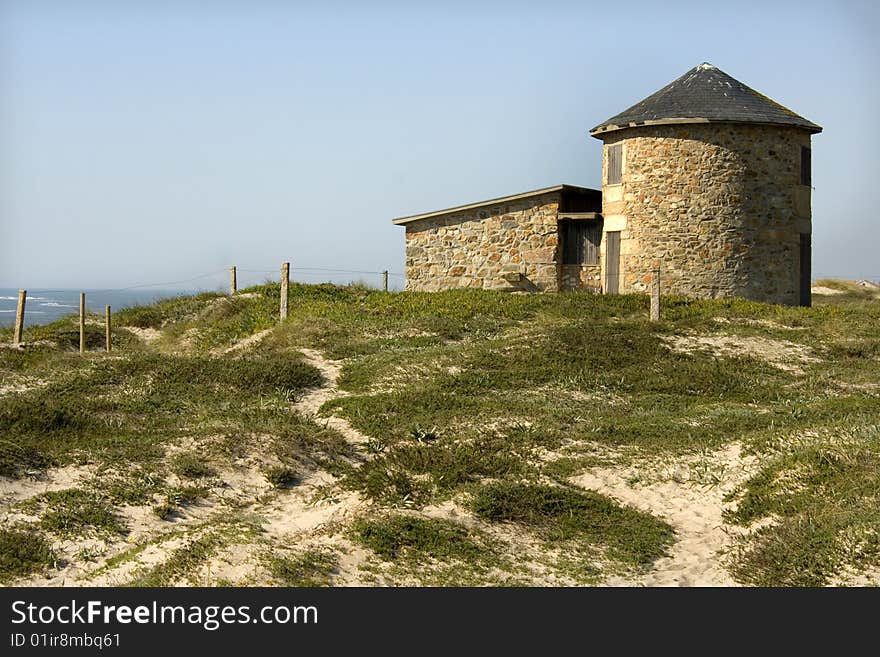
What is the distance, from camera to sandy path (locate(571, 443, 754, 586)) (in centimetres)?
1060

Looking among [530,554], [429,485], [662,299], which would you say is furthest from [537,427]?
[662,299]

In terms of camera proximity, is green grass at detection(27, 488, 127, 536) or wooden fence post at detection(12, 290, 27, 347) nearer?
green grass at detection(27, 488, 127, 536)

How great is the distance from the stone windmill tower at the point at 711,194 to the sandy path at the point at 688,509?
48.7 feet

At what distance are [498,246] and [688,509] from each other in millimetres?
19085

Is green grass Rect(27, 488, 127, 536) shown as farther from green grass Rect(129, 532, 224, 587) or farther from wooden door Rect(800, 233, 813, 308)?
wooden door Rect(800, 233, 813, 308)

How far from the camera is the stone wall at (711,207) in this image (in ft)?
92.5

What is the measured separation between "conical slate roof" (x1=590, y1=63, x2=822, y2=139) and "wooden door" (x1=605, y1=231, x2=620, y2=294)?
327 cm

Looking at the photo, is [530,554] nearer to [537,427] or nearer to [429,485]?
[429,485]

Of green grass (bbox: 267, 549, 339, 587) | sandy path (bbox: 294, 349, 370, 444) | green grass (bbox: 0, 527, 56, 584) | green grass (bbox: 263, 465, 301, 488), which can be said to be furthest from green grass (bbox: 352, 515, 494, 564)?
sandy path (bbox: 294, 349, 370, 444)

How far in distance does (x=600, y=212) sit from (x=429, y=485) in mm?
20207

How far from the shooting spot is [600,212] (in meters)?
31.4

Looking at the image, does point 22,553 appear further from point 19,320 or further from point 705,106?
point 705,106

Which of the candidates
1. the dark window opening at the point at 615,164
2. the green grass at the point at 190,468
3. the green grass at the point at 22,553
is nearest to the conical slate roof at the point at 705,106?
the dark window opening at the point at 615,164

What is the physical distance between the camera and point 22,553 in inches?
410
